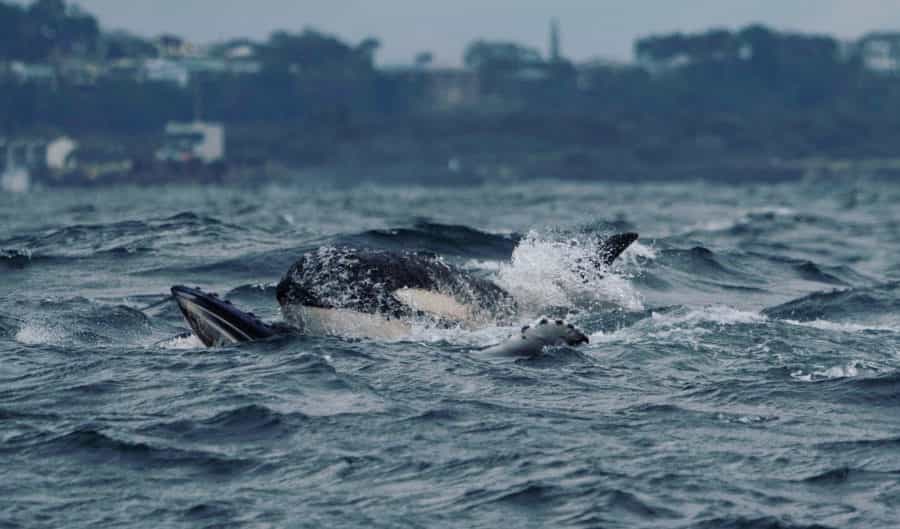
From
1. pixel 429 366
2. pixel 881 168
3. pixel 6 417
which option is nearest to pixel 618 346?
pixel 429 366

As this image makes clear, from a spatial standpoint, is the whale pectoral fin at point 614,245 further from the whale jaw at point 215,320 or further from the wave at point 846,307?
the whale jaw at point 215,320

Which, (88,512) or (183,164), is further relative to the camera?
(183,164)

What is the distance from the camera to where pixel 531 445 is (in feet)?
46.4

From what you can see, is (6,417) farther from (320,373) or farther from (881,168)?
(881,168)

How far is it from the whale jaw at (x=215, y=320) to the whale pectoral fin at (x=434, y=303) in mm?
1369

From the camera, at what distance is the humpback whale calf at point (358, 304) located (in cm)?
1739

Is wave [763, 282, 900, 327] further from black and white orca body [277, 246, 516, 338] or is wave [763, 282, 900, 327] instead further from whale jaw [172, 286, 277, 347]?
whale jaw [172, 286, 277, 347]

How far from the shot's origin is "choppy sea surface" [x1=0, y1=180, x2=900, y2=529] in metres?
12.7

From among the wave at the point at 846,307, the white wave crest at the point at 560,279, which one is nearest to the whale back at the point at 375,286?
the white wave crest at the point at 560,279

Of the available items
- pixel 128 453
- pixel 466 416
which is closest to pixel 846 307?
pixel 466 416

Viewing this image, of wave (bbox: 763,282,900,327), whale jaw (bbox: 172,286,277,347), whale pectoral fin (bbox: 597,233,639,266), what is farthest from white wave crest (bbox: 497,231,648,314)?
whale jaw (bbox: 172,286,277,347)

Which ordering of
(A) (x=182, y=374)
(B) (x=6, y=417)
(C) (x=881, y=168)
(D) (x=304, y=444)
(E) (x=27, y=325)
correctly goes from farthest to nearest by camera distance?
(C) (x=881, y=168)
(E) (x=27, y=325)
(A) (x=182, y=374)
(B) (x=6, y=417)
(D) (x=304, y=444)

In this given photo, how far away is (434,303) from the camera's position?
60.1 ft

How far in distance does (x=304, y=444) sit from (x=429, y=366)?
3.07 meters
